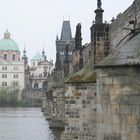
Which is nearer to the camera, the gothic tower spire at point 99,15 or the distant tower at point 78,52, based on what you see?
the gothic tower spire at point 99,15

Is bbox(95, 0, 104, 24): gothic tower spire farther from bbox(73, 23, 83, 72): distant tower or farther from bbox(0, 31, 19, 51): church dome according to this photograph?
bbox(0, 31, 19, 51): church dome

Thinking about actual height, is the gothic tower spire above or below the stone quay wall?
above

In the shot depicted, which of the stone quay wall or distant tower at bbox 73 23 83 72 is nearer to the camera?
the stone quay wall

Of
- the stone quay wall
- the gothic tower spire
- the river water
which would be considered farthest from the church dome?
the stone quay wall

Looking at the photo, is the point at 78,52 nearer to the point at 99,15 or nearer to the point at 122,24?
the point at 99,15

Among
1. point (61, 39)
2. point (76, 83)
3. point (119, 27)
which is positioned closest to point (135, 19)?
point (119, 27)

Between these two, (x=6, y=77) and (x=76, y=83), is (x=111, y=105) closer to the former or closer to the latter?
(x=76, y=83)

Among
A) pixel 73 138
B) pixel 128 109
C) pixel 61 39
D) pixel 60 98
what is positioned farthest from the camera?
pixel 61 39

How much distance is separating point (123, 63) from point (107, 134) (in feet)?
7.49

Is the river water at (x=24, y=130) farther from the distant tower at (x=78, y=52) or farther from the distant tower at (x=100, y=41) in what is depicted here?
the distant tower at (x=100, y=41)

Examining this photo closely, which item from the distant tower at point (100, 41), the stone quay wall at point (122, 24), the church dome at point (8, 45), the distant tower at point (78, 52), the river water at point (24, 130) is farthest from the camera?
the church dome at point (8, 45)

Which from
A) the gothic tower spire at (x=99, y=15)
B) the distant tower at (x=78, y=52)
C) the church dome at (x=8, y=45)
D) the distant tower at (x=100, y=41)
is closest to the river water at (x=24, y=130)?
the distant tower at (x=78, y=52)

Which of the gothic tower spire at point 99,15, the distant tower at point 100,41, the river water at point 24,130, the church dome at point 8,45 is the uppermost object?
the church dome at point 8,45

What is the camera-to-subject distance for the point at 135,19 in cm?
2411
